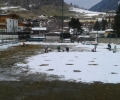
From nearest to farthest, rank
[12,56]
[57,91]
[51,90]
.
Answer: [57,91] < [51,90] < [12,56]

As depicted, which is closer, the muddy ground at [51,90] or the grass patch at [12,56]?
the muddy ground at [51,90]

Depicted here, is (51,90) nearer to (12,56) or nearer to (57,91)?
(57,91)

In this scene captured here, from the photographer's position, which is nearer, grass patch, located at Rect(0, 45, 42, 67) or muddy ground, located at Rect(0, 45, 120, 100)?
muddy ground, located at Rect(0, 45, 120, 100)

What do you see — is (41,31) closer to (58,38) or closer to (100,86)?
(58,38)

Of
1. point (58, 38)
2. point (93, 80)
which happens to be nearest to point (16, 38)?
point (58, 38)

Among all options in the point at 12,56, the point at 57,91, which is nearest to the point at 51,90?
the point at 57,91

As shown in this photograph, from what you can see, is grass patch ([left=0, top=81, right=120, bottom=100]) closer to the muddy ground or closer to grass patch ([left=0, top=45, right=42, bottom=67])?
the muddy ground

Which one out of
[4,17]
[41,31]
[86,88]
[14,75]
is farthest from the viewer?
[41,31]

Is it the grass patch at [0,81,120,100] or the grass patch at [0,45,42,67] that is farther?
the grass patch at [0,45,42,67]

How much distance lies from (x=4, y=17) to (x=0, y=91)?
70.9 meters

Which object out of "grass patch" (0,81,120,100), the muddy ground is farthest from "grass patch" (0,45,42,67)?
"grass patch" (0,81,120,100)

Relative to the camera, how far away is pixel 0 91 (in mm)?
10531

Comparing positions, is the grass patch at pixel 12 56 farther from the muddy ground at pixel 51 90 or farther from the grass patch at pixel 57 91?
the grass patch at pixel 57 91

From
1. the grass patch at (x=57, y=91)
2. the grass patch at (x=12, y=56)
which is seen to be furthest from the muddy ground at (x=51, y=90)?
the grass patch at (x=12, y=56)
